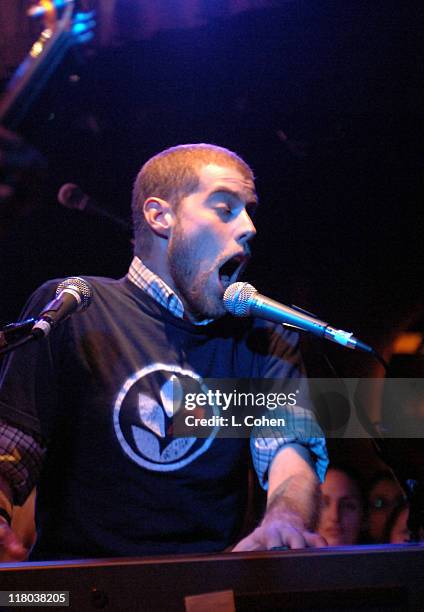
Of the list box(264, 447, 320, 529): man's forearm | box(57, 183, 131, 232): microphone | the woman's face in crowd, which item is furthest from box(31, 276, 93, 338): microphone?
the woman's face in crowd

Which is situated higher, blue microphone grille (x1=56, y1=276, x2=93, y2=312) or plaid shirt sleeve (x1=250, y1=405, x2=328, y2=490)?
blue microphone grille (x1=56, y1=276, x2=93, y2=312)

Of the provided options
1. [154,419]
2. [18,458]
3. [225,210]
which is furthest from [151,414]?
[225,210]

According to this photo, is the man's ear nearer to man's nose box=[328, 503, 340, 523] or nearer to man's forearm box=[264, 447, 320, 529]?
man's forearm box=[264, 447, 320, 529]

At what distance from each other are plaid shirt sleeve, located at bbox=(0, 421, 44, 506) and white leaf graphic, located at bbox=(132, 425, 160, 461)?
0.29 metres

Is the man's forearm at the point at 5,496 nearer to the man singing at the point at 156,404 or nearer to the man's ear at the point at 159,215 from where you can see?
the man singing at the point at 156,404

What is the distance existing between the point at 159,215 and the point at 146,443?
2.79ft

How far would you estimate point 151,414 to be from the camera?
1.80 meters

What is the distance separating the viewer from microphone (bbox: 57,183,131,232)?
253cm

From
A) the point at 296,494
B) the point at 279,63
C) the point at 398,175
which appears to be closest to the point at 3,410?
the point at 296,494

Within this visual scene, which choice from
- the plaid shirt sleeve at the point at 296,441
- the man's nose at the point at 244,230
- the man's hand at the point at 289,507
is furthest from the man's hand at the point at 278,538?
the man's nose at the point at 244,230

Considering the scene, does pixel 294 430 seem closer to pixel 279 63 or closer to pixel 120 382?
pixel 120 382

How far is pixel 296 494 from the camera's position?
5.12 ft

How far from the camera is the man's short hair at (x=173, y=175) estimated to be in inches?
82.4

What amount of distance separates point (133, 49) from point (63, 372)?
1522 mm
